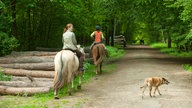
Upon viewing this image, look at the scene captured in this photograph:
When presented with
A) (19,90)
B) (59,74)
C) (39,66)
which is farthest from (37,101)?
(39,66)

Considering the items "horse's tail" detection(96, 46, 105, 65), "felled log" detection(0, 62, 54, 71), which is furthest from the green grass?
"horse's tail" detection(96, 46, 105, 65)

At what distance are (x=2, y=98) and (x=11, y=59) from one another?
4.95m

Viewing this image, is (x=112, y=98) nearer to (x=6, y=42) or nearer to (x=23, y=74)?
(x=23, y=74)

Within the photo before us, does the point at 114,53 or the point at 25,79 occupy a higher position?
the point at 25,79

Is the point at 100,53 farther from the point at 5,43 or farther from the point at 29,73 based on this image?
the point at 29,73

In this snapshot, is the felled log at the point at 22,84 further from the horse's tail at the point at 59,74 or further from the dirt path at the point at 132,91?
the dirt path at the point at 132,91

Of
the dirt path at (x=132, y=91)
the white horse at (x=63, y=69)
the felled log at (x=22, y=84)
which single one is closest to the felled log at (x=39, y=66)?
the dirt path at (x=132, y=91)

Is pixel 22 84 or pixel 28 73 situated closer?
pixel 22 84

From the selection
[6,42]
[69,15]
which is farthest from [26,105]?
[69,15]

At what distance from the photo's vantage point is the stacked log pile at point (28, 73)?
44.7 ft

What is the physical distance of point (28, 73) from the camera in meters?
15.9

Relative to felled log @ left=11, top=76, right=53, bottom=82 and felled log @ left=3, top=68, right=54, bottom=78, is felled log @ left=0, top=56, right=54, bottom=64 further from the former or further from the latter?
felled log @ left=11, top=76, right=53, bottom=82

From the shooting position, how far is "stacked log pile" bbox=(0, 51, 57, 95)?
13.6 m

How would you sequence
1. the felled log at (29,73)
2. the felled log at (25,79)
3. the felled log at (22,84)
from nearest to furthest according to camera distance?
the felled log at (22,84) < the felled log at (25,79) < the felled log at (29,73)
